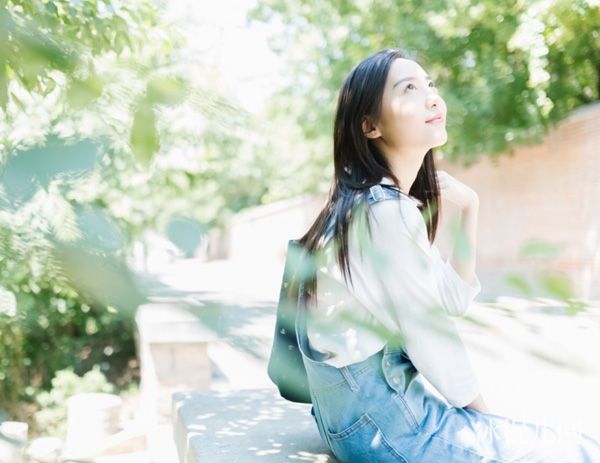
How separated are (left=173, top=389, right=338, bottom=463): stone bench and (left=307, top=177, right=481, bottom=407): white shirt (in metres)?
0.67

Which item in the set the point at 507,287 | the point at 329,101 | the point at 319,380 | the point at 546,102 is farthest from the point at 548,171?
the point at 507,287

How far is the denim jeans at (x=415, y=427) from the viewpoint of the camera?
160 centimetres

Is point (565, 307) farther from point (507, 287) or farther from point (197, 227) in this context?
point (197, 227)

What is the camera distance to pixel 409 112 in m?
1.71

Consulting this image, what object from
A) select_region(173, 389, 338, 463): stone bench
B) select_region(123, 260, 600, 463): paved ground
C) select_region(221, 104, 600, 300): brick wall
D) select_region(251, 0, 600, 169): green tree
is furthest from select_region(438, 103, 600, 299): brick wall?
select_region(123, 260, 600, 463): paved ground

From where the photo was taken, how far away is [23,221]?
55cm

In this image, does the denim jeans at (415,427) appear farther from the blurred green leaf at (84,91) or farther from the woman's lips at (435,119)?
the blurred green leaf at (84,91)

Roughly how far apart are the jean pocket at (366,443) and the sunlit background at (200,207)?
0.35 m

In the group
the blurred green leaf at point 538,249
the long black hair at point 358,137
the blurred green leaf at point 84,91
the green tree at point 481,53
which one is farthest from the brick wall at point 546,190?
the blurred green leaf at point 538,249

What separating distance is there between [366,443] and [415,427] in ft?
0.40

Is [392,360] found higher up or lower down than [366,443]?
higher up

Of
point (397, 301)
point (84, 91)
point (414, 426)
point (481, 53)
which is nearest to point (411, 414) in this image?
point (414, 426)

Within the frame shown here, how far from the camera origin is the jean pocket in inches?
64.2

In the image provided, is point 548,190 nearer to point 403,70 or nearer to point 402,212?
point 403,70
